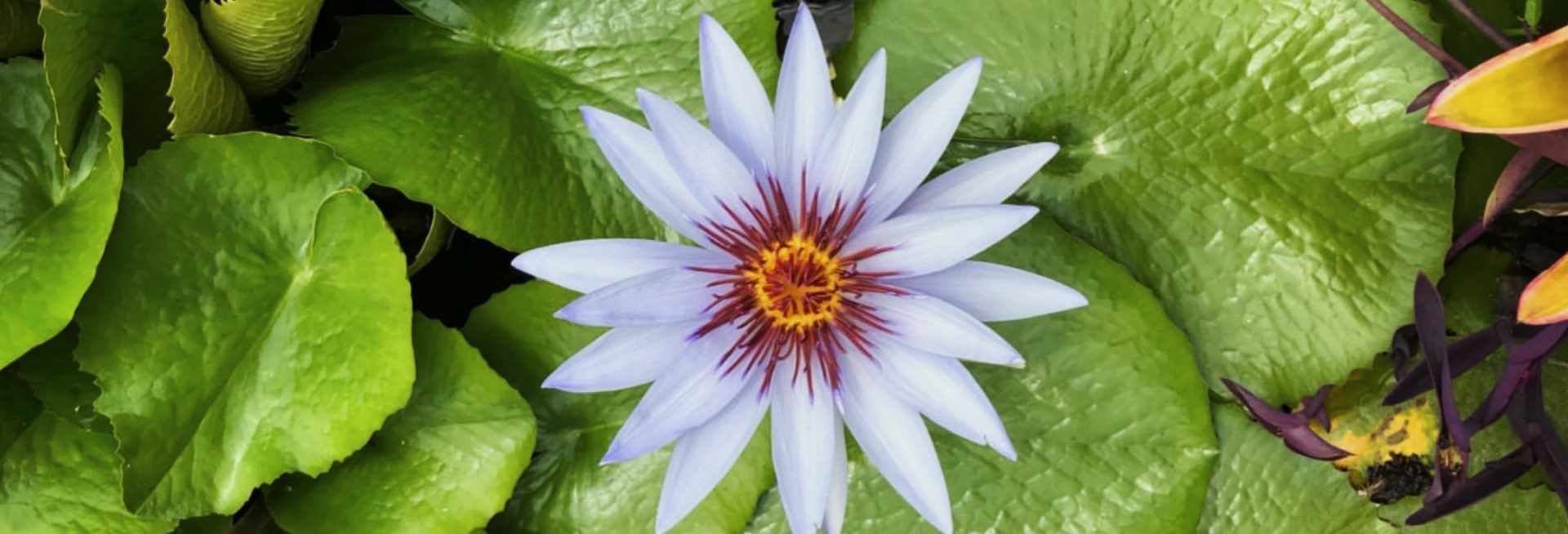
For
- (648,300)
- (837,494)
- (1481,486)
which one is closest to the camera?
(648,300)

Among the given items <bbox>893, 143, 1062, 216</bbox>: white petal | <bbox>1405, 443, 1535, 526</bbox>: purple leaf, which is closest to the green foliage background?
<bbox>1405, 443, 1535, 526</bbox>: purple leaf

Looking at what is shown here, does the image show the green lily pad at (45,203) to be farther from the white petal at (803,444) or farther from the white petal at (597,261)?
the white petal at (803,444)

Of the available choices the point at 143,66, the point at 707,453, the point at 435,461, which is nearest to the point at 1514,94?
the point at 707,453

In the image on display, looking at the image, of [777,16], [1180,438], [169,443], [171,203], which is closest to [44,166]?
[171,203]

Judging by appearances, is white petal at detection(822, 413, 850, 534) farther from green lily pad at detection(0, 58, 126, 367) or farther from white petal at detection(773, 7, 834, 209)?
green lily pad at detection(0, 58, 126, 367)

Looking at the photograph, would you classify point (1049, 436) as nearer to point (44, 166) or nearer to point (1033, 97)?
point (1033, 97)

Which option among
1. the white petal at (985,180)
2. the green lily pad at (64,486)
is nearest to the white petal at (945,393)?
the white petal at (985,180)

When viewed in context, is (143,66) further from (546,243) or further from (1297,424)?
(1297,424)
